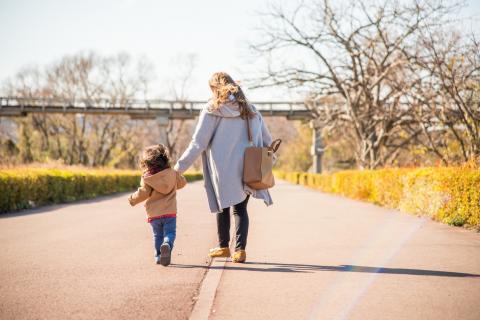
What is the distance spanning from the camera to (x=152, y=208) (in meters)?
5.54

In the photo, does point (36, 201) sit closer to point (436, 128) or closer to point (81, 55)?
point (436, 128)

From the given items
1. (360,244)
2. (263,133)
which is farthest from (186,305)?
(360,244)

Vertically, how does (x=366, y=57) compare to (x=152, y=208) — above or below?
above

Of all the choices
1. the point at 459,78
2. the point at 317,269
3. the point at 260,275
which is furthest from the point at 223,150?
the point at 459,78

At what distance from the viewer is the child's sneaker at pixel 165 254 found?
209 inches

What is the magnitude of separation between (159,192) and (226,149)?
32.6 inches

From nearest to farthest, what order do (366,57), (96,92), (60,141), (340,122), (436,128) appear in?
(436,128), (366,57), (340,122), (96,92), (60,141)

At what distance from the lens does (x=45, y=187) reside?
51.0ft

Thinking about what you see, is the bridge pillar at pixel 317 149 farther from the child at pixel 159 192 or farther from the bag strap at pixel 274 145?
the child at pixel 159 192

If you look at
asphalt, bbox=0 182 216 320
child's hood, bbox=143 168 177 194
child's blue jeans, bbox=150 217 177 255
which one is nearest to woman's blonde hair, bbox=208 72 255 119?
child's hood, bbox=143 168 177 194

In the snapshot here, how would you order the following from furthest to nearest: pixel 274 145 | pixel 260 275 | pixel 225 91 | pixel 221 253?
pixel 274 145
pixel 221 253
pixel 225 91
pixel 260 275

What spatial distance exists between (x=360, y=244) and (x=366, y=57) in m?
16.9

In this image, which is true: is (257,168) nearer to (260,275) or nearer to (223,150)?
(223,150)

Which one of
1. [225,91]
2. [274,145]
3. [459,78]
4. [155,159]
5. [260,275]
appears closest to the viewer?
[260,275]
